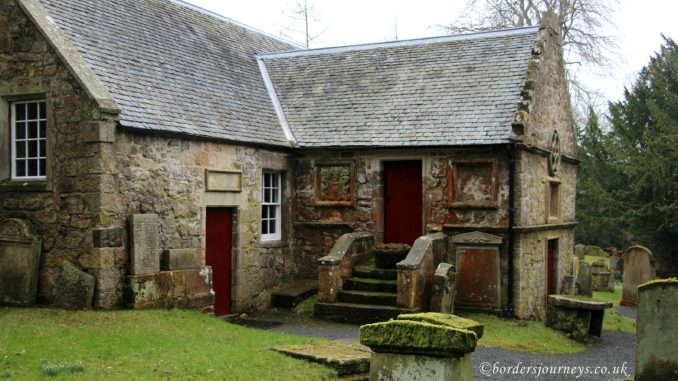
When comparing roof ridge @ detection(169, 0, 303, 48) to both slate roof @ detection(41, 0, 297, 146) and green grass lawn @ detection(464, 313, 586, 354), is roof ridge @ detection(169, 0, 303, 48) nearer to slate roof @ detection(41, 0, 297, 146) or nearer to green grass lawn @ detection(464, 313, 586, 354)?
slate roof @ detection(41, 0, 297, 146)

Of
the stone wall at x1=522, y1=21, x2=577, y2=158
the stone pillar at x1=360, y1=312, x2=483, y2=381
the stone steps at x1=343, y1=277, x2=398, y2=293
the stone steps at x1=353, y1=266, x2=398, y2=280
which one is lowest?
the stone steps at x1=343, y1=277, x2=398, y2=293

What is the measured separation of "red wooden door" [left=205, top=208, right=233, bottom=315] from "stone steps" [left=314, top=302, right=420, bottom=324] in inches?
80.5

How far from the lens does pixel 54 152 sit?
12336mm

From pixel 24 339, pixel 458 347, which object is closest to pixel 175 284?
pixel 24 339

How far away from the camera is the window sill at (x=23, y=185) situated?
12.4 m

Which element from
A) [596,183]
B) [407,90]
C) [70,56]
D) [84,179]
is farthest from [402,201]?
[596,183]

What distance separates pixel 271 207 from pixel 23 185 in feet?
19.8

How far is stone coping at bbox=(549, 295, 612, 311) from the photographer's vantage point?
46.1 feet

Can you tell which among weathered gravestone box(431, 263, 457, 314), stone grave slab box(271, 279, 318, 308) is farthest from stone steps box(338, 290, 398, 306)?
stone grave slab box(271, 279, 318, 308)

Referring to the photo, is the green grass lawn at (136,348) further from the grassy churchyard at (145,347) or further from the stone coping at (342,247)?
the stone coping at (342,247)

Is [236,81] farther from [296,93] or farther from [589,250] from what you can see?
[589,250]

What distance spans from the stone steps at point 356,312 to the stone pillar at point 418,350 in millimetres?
7384

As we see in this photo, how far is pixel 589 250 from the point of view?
31203 mm

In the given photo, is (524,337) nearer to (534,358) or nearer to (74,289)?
(534,358)
